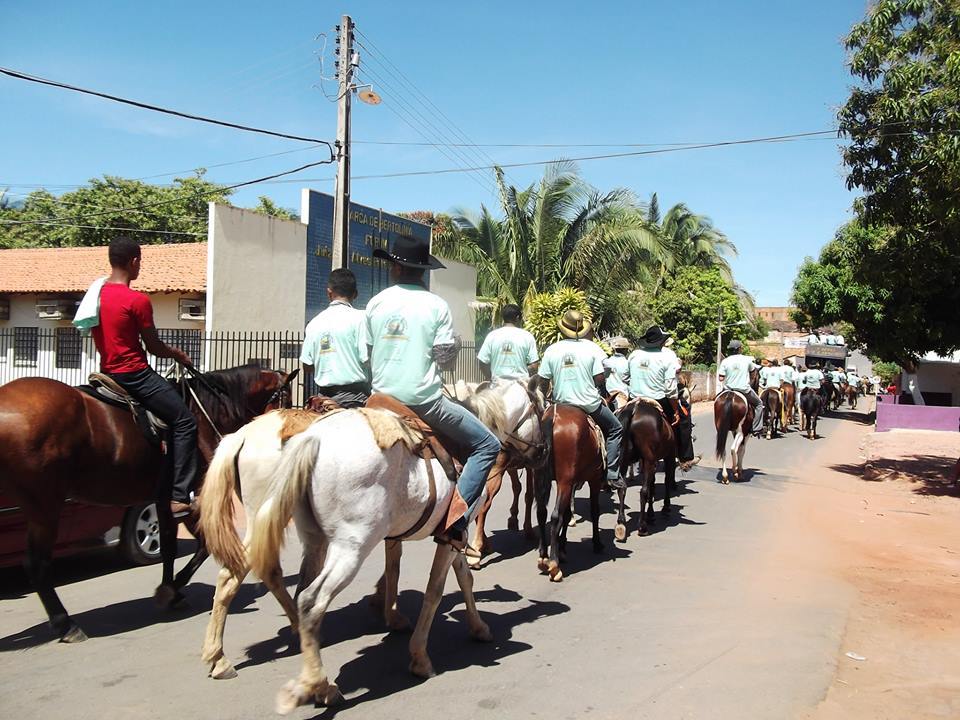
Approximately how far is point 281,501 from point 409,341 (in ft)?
3.91

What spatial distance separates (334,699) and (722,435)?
10.6m

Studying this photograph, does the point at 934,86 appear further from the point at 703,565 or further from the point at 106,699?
the point at 106,699

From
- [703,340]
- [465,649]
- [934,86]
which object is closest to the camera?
[465,649]

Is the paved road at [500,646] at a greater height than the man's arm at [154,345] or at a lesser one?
lesser

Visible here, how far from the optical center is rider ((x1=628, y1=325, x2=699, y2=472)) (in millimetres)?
9664

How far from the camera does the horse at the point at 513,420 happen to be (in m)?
6.57

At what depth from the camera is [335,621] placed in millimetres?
5496

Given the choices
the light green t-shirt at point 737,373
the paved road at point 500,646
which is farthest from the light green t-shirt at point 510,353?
the light green t-shirt at point 737,373

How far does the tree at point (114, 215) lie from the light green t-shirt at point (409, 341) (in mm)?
28961

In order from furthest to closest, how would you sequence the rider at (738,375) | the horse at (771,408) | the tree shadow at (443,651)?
1. the horse at (771,408)
2. the rider at (738,375)
3. the tree shadow at (443,651)

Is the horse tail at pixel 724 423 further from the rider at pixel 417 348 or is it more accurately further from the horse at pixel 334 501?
the horse at pixel 334 501

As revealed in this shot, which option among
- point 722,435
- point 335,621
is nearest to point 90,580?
point 335,621

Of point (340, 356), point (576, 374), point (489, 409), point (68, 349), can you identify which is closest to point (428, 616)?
point (340, 356)

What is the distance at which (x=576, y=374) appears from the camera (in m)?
7.44
